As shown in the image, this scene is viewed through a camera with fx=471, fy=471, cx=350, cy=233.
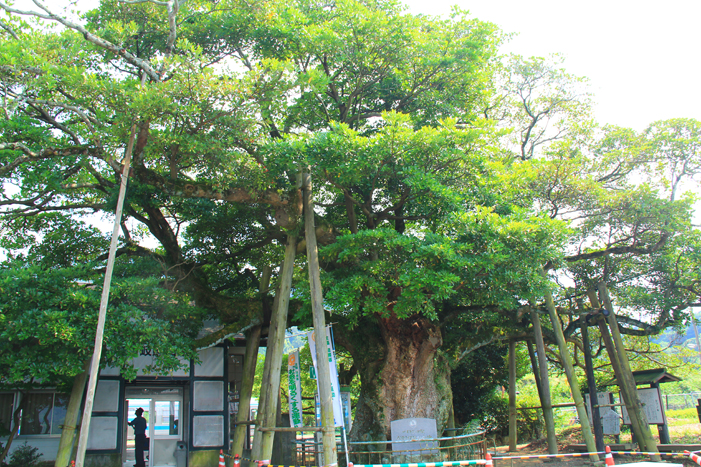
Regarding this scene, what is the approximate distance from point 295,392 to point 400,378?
327cm

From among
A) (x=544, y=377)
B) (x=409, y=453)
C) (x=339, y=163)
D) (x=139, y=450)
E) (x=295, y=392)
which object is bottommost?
(x=409, y=453)

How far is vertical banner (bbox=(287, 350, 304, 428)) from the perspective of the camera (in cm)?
950

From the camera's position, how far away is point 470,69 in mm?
11680

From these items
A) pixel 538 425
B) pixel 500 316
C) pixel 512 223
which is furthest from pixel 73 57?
pixel 538 425

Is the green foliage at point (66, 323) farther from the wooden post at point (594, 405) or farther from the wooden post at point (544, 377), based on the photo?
the wooden post at point (594, 405)

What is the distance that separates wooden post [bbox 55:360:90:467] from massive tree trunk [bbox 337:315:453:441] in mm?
6430

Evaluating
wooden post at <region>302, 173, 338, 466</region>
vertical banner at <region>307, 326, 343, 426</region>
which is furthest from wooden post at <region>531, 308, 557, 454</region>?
wooden post at <region>302, 173, 338, 466</region>

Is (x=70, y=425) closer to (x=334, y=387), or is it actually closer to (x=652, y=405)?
(x=334, y=387)

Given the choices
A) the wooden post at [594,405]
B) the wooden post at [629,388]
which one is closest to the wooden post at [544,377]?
the wooden post at [594,405]

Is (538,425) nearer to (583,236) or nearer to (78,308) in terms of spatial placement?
(583,236)

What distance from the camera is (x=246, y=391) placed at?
1194cm

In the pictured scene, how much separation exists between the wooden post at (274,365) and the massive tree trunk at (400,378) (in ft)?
8.47

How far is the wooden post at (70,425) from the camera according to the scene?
959 cm

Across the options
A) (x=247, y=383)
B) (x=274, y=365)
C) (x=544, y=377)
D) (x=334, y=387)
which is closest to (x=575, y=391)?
(x=544, y=377)
